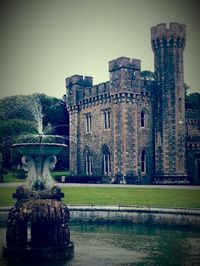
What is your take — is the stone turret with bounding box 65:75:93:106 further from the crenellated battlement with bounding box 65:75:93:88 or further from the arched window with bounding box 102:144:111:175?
the arched window with bounding box 102:144:111:175

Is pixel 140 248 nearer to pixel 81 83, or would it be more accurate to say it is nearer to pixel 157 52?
pixel 157 52

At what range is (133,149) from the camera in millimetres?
37156

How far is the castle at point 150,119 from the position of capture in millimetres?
37000

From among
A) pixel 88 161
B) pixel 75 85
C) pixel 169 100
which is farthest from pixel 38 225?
pixel 75 85

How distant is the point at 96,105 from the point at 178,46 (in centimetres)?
928

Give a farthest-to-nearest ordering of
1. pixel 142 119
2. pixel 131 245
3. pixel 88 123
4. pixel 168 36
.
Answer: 1. pixel 88 123
2. pixel 142 119
3. pixel 168 36
4. pixel 131 245

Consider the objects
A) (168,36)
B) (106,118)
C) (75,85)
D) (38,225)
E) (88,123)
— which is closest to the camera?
(38,225)

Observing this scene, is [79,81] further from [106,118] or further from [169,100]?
[169,100]

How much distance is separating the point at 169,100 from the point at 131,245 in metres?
26.6

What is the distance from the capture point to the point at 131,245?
41.6 ft

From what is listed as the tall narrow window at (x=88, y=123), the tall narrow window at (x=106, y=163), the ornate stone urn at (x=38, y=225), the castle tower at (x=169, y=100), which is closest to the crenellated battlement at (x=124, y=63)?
the castle tower at (x=169, y=100)

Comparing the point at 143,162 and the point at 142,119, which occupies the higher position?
the point at 142,119

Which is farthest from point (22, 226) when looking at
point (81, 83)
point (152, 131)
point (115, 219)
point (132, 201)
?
point (81, 83)

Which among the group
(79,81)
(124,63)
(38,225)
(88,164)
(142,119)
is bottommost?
(38,225)
